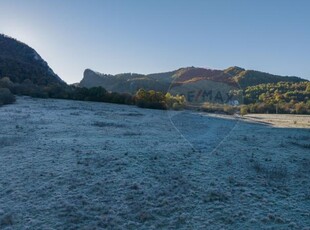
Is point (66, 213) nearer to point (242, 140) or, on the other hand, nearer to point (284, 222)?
point (284, 222)

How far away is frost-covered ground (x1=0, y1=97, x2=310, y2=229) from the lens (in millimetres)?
12023

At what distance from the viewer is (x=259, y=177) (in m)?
16.5

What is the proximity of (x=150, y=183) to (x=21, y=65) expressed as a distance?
8790cm

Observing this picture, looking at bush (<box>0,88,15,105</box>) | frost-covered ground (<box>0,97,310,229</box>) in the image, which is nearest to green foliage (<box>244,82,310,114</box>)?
bush (<box>0,88,15,105</box>)

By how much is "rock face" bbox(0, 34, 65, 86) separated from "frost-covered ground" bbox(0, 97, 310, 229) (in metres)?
63.7

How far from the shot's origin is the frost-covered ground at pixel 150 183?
1202 cm

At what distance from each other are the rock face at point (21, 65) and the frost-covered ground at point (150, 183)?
63677mm

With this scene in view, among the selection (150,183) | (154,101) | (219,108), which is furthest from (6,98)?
(150,183)

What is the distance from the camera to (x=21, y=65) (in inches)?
3730

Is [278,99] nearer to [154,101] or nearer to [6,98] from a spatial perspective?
[154,101]

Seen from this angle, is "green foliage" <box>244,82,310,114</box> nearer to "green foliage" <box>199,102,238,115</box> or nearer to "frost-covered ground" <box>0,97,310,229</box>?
"green foliage" <box>199,102,238,115</box>

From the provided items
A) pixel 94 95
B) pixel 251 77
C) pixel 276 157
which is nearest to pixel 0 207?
pixel 276 157

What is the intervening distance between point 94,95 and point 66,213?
2025 inches

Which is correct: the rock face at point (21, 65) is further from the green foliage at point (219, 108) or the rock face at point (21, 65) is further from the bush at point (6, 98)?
the green foliage at point (219, 108)
